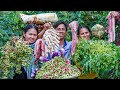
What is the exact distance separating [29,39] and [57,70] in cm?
59

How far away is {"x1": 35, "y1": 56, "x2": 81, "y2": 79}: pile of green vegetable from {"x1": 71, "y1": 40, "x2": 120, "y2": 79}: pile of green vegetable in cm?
11

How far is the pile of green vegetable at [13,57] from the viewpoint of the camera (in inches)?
285

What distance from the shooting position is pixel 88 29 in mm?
7355

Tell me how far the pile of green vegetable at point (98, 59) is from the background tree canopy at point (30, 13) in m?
0.27

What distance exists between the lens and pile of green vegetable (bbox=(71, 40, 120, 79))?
7234mm

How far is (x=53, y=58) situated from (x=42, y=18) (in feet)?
1.90

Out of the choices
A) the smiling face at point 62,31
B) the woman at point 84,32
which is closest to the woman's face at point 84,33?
the woman at point 84,32

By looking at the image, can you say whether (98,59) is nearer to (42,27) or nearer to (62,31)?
(62,31)

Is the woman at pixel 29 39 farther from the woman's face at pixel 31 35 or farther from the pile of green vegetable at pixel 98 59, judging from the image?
the pile of green vegetable at pixel 98 59

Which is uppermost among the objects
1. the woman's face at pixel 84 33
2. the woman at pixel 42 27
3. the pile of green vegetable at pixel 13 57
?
the woman at pixel 42 27
